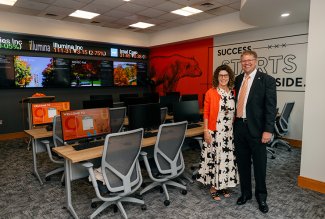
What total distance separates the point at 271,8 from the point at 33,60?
19.2ft

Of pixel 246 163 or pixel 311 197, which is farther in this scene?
pixel 311 197

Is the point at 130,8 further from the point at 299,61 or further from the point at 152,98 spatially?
the point at 299,61

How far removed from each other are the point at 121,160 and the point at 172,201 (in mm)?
963

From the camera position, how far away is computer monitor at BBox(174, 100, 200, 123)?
3.92 m

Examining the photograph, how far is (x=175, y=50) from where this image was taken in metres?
8.17

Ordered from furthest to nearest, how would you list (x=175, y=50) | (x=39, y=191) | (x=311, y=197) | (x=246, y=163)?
(x=175, y=50) → (x=39, y=191) → (x=311, y=197) → (x=246, y=163)

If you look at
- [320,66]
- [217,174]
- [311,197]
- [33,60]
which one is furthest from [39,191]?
[33,60]

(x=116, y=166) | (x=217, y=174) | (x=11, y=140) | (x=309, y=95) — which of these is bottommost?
(x=11, y=140)

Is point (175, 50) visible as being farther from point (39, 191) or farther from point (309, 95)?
point (39, 191)

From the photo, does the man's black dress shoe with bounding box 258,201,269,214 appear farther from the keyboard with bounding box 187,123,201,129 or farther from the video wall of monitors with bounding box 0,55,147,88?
the video wall of monitors with bounding box 0,55,147,88

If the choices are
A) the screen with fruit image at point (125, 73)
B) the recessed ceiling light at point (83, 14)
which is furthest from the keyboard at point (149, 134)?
the screen with fruit image at point (125, 73)

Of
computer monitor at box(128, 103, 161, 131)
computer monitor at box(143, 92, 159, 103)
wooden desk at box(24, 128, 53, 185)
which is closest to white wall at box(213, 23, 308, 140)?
computer monitor at box(143, 92, 159, 103)

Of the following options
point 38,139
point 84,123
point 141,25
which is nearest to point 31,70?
point 141,25

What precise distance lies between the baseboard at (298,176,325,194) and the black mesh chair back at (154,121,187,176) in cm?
171
